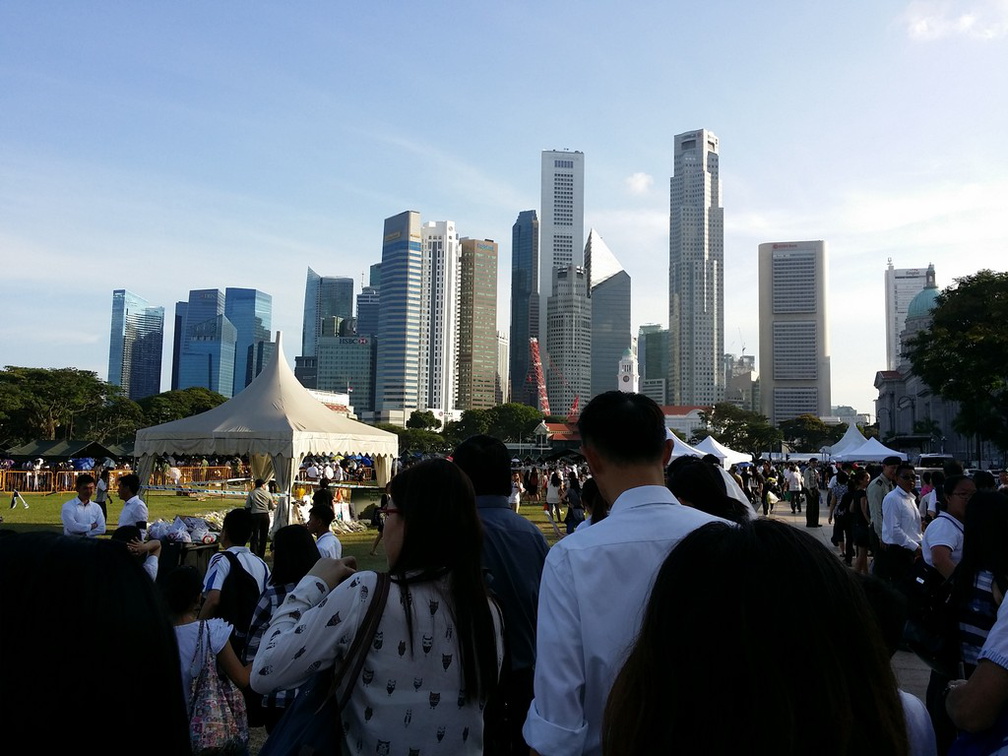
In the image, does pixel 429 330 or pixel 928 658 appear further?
pixel 429 330

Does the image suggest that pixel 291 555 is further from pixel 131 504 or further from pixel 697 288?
pixel 697 288

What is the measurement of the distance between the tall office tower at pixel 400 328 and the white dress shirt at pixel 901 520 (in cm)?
14586

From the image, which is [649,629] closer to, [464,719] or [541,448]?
[464,719]

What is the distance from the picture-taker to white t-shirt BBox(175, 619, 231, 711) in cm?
359

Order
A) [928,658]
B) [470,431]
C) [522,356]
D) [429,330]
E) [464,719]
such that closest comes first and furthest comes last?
[464,719] < [928,658] < [470,431] < [429,330] < [522,356]

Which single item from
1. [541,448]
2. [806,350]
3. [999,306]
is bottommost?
[541,448]

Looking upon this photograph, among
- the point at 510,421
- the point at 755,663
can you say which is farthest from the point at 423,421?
the point at 755,663

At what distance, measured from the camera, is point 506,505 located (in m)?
3.71

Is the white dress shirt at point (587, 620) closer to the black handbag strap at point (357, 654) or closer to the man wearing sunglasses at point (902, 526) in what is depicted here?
the black handbag strap at point (357, 654)

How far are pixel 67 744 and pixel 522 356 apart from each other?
194961mm

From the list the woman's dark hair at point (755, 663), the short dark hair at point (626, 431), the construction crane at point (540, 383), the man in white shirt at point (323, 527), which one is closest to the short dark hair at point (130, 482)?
the man in white shirt at point (323, 527)

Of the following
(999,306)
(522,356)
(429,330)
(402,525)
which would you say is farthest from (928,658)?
(522,356)

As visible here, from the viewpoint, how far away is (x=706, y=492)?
3934 mm

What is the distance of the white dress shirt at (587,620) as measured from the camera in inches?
78.4
